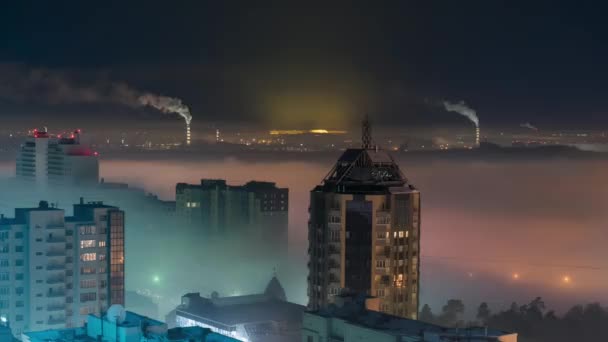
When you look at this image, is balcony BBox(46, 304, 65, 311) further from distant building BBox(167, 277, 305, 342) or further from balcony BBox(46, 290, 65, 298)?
distant building BBox(167, 277, 305, 342)

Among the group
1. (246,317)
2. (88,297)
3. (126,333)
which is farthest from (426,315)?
(126,333)

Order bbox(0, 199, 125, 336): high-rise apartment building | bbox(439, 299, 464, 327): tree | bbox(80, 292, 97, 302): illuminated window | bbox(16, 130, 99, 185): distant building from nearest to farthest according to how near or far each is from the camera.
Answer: bbox(0, 199, 125, 336): high-rise apartment building → bbox(80, 292, 97, 302): illuminated window → bbox(439, 299, 464, 327): tree → bbox(16, 130, 99, 185): distant building

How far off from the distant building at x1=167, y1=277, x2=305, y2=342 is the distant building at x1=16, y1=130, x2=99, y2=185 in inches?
1059

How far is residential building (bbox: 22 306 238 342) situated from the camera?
17.0 meters

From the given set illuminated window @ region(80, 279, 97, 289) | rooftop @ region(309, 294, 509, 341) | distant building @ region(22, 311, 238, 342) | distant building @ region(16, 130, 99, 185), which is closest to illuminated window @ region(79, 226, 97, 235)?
illuminated window @ region(80, 279, 97, 289)

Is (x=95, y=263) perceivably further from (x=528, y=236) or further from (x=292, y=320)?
(x=528, y=236)

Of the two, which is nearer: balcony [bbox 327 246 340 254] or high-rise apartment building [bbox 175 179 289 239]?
balcony [bbox 327 246 340 254]

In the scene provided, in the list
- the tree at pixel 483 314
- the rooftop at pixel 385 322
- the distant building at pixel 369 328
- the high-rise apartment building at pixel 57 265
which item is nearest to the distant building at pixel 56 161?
the high-rise apartment building at pixel 57 265

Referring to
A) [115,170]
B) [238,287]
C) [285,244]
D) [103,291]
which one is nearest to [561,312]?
[103,291]

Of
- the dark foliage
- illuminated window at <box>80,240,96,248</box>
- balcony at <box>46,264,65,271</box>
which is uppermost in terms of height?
illuminated window at <box>80,240,96,248</box>

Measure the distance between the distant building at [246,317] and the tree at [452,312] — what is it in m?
4.03

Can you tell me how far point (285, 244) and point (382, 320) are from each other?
1320 inches

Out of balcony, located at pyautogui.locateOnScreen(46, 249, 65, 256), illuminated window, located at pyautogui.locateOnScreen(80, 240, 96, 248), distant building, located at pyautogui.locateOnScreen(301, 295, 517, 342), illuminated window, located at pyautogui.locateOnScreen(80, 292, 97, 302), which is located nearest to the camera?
distant building, located at pyautogui.locateOnScreen(301, 295, 517, 342)

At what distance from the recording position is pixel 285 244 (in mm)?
51812
